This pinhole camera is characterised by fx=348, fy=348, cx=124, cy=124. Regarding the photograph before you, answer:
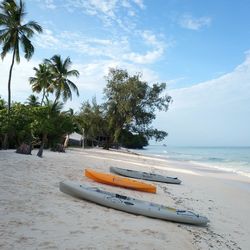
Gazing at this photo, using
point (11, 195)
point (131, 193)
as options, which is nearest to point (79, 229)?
point (11, 195)

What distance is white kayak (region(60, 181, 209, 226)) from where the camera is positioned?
803 centimetres

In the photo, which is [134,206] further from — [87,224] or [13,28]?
[13,28]

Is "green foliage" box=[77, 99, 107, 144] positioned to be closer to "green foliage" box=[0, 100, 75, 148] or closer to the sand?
"green foliage" box=[0, 100, 75, 148]

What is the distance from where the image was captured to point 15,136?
80.9 ft

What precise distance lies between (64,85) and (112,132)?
30.1 ft

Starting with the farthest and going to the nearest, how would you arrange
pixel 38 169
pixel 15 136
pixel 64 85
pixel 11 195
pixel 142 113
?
1. pixel 142 113
2. pixel 64 85
3. pixel 15 136
4. pixel 38 169
5. pixel 11 195

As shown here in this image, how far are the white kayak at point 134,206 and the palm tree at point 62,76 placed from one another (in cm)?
2876

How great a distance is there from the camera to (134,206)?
8.21 meters

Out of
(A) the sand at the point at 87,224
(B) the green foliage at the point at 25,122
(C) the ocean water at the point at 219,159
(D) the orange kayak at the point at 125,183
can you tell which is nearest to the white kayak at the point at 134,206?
(A) the sand at the point at 87,224

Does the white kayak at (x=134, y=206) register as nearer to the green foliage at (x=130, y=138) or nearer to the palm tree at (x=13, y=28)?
the palm tree at (x=13, y=28)

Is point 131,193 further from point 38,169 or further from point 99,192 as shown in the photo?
point 38,169

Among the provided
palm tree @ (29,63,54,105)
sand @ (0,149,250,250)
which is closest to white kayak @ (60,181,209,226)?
sand @ (0,149,250,250)

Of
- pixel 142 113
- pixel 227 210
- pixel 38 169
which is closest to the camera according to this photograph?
pixel 227 210

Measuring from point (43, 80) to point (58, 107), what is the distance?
12059 millimetres
